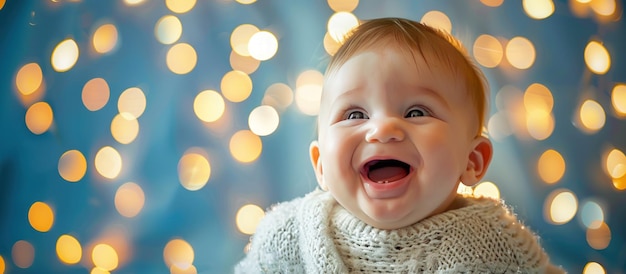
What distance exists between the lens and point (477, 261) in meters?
1.02

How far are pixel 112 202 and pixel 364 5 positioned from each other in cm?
75

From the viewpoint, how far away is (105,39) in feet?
5.08

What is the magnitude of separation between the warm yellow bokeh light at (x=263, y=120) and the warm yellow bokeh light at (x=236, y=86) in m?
0.05

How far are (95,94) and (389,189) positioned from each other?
2.74ft

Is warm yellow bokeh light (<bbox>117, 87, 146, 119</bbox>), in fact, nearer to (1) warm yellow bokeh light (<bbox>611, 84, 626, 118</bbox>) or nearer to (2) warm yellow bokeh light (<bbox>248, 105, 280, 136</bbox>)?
(2) warm yellow bokeh light (<bbox>248, 105, 280, 136</bbox>)

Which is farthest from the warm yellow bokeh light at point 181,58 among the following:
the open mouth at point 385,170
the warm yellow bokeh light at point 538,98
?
the warm yellow bokeh light at point 538,98

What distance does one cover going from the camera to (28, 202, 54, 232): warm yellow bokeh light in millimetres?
1485

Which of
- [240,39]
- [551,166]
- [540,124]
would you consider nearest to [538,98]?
[540,124]

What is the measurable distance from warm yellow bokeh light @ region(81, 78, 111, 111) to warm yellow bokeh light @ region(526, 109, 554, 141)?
A: 995 mm

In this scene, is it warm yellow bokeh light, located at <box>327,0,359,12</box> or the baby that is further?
warm yellow bokeh light, located at <box>327,0,359,12</box>

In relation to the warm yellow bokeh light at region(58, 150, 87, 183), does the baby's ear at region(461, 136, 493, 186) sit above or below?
below

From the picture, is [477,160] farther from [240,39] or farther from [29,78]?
[29,78]

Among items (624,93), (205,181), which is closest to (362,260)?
(205,181)

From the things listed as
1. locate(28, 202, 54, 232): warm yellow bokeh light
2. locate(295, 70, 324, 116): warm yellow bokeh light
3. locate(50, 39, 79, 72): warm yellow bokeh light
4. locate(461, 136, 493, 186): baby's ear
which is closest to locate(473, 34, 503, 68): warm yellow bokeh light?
locate(295, 70, 324, 116): warm yellow bokeh light
